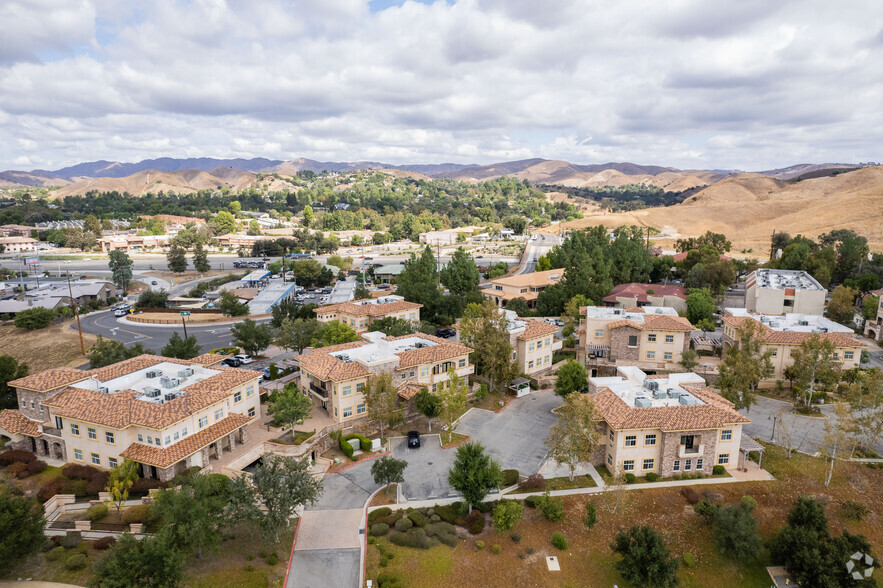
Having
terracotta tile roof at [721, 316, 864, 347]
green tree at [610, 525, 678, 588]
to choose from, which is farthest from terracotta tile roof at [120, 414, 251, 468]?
terracotta tile roof at [721, 316, 864, 347]

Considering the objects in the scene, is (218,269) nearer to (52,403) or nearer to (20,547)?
(52,403)

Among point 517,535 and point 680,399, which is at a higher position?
point 680,399

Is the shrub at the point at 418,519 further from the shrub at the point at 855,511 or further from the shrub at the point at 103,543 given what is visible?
the shrub at the point at 855,511

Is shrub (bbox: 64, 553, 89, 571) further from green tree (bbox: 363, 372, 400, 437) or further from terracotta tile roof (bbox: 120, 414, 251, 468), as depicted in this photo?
green tree (bbox: 363, 372, 400, 437)

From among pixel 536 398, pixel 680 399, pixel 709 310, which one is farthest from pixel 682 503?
pixel 709 310

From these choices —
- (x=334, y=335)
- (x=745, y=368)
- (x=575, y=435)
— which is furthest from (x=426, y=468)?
(x=745, y=368)
